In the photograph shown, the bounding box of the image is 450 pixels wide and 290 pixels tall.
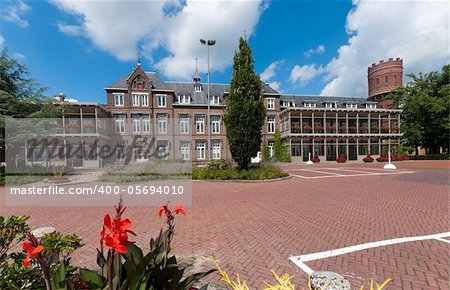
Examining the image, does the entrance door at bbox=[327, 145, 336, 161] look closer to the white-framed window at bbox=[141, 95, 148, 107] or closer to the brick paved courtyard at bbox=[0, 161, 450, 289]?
the brick paved courtyard at bbox=[0, 161, 450, 289]

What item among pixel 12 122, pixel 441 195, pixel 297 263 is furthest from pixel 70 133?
pixel 441 195

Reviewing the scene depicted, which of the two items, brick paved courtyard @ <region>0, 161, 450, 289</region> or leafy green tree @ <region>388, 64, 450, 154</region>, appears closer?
brick paved courtyard @ <region>0, 161, 450, 289</region>

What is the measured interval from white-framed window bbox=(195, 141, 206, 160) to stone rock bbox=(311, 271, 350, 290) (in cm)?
3321

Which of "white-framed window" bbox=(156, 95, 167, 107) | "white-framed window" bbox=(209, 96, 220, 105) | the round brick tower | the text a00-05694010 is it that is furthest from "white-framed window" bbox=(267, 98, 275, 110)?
the text a00-05694010

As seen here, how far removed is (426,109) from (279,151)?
73.9 ft

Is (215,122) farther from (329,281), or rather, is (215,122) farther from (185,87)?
(329,281)

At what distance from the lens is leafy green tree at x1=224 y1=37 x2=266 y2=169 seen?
15008mm

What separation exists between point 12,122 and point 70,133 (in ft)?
52.7

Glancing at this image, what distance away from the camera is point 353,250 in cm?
430

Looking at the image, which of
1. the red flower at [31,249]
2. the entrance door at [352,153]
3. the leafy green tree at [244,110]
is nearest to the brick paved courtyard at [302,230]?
the red flower at [31,249]

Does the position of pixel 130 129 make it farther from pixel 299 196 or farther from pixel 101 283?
pixel 101 283

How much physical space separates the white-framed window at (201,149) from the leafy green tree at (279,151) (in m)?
11.0

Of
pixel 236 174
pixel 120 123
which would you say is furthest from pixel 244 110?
pixel 120 123

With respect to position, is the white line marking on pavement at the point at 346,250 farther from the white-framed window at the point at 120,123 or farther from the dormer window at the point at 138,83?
the dormer window at the point at 138,83
